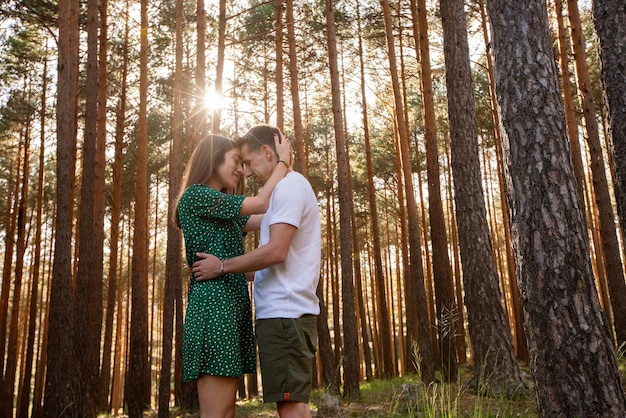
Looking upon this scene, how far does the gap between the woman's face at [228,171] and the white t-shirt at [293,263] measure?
334 mm

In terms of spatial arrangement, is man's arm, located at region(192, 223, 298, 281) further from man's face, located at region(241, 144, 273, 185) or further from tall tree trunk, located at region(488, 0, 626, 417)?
tall tree trunk, located at region(488, 0, 626, 417)

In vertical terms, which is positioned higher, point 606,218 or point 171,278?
point 606,218

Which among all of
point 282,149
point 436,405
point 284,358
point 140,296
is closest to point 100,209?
point 140,296

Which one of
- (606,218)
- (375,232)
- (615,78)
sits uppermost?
(375,232)

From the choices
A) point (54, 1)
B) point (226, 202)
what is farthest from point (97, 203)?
point (226, 202)

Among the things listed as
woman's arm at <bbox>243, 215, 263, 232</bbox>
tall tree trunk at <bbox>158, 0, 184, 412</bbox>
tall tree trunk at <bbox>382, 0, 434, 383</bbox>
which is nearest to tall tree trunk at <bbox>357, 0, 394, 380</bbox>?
tall tree trunk at <bbox>382, 0, 434, 383</bbox>

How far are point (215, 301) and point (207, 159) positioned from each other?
73 cm

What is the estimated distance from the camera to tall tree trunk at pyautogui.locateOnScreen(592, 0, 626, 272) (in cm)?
472

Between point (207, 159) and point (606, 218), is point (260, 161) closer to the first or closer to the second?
point (207, 159)

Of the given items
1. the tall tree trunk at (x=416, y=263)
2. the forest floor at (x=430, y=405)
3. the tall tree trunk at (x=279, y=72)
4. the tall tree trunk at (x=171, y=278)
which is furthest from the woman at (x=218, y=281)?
the tall tree trunk at (x=279, y=72)

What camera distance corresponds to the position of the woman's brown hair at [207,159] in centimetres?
267

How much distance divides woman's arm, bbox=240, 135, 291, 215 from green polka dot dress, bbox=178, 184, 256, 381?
48mm

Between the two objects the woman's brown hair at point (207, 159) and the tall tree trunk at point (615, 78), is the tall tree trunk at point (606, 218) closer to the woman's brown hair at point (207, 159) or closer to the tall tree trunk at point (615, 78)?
the tall tree trunk at point (615, 78)

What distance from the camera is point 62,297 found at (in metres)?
8.52
